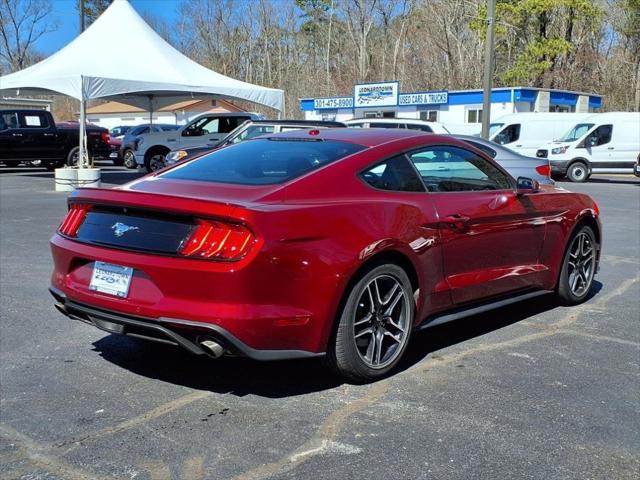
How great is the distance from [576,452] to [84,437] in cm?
238

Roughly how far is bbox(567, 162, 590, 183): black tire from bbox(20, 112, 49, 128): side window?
17497 millimetres

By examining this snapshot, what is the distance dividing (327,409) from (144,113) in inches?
2546

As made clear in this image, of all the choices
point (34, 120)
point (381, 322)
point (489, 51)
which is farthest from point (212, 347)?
point (34, 120)

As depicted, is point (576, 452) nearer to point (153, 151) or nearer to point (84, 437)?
point (84, 437)

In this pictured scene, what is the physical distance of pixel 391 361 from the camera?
14.4 ft

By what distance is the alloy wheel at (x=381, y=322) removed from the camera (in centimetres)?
418

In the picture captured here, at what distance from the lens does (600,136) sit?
2427 centimetres

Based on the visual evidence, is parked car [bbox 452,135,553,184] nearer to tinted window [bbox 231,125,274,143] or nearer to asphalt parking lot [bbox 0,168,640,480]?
tinted window [bbox 231,125,274,143]

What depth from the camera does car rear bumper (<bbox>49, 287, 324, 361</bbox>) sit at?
3.60 m

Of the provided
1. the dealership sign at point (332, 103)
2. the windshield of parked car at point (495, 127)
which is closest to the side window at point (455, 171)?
the windshield of parked car at point (495, 127)

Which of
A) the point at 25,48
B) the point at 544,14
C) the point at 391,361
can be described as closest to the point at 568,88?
the point at 544,14

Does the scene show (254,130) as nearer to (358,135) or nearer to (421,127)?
(421,127)

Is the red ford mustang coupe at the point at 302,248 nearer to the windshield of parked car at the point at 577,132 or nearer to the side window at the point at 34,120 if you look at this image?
the side window at the point at 34,120

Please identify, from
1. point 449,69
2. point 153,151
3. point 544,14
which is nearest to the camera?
point 153,151
